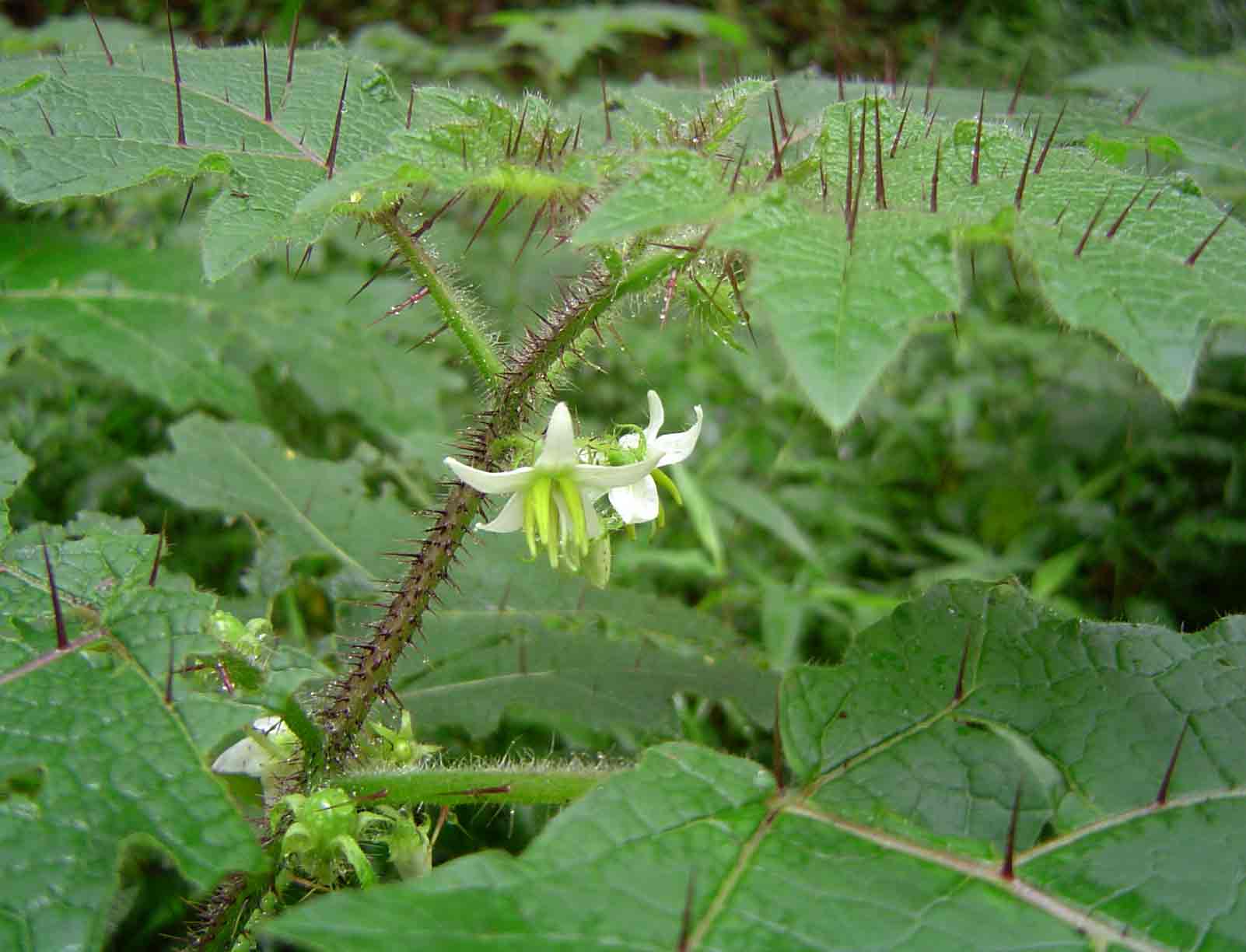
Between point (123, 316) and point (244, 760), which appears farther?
point (123, 316)

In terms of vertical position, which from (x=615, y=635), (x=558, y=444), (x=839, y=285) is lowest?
(x=615, y=635)

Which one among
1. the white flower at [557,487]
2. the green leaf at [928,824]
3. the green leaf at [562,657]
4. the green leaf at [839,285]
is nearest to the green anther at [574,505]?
the white flower at [557,487]

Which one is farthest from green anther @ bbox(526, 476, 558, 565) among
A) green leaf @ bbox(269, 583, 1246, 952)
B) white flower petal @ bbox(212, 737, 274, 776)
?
white flower petal @ bbox(212, 737, 274, 776)

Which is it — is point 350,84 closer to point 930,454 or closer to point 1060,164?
point 1060,164

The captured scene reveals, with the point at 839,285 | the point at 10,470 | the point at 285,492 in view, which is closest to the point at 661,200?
the point at 839,285

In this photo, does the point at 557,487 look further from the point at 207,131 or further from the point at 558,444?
the point at 207,131

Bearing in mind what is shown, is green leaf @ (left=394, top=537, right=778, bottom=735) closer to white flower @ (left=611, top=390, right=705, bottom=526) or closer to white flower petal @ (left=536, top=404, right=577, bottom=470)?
white flower @ (left=611, top=390, right=705, bottom=526)

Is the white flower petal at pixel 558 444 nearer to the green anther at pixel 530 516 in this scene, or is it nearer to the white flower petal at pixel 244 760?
the green anther at pixel 530 516

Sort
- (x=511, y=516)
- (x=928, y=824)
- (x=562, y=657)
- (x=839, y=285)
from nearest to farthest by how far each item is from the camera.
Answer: (x=839, y=285), (x=928, y=824), (x=511, y=516), (x=562, y=657)
